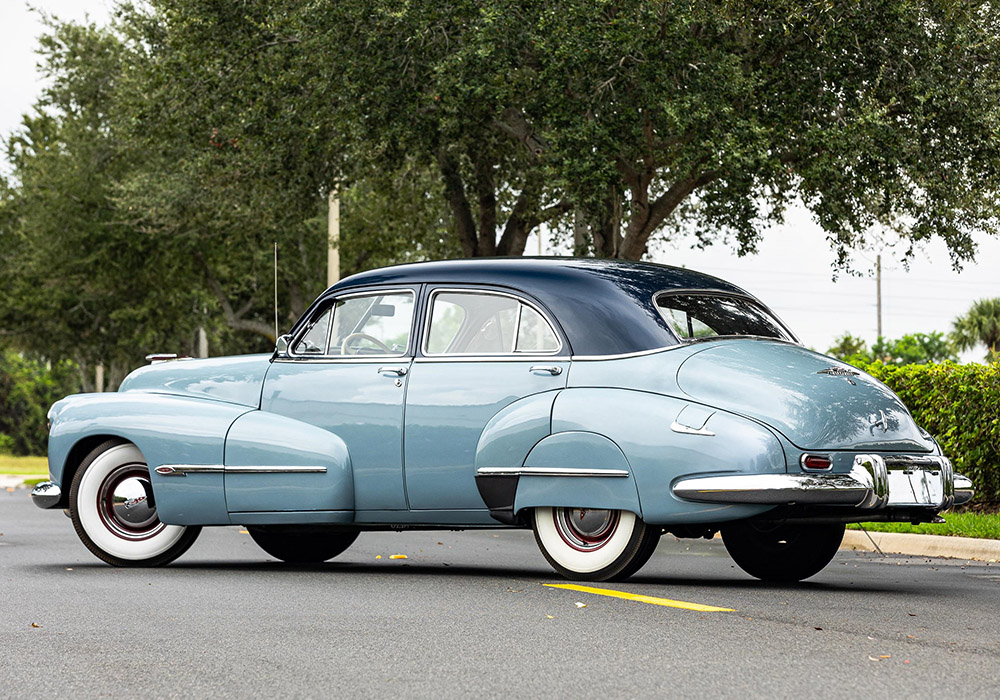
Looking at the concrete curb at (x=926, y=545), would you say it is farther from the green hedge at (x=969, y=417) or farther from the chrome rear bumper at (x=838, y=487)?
the chrome rear bumper at (x=838, y=487)

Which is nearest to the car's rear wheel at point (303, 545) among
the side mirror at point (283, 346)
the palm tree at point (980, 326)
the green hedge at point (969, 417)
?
the side mirror at point (283, 346)

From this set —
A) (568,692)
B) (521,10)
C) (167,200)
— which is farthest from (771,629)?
(167,200)

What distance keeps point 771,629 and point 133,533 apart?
15.8 feet

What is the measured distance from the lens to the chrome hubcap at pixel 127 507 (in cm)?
931

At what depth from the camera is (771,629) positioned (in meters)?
6.23

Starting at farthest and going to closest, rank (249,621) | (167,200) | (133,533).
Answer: (167,200) < (133,533) < (249,621)

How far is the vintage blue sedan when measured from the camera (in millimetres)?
7301

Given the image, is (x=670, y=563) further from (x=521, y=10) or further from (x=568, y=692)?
(x=521, y=10)

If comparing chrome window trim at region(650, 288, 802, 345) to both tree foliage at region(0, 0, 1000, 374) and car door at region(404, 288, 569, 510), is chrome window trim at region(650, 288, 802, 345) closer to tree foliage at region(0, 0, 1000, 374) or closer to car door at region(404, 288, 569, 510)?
car door at region(404, 288, 569, 510)

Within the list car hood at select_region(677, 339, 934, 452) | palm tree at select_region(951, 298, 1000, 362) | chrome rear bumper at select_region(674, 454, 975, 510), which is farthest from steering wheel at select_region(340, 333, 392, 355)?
palm tree at select_region(951, 298, 1000, 362)

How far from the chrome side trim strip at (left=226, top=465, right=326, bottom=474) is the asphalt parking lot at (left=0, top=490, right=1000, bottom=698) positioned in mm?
657

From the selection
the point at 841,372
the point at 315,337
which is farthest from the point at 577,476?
the point at 315,337

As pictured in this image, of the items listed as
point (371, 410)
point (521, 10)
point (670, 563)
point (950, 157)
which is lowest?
point (670, 563)

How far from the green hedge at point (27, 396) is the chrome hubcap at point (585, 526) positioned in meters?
72.3
